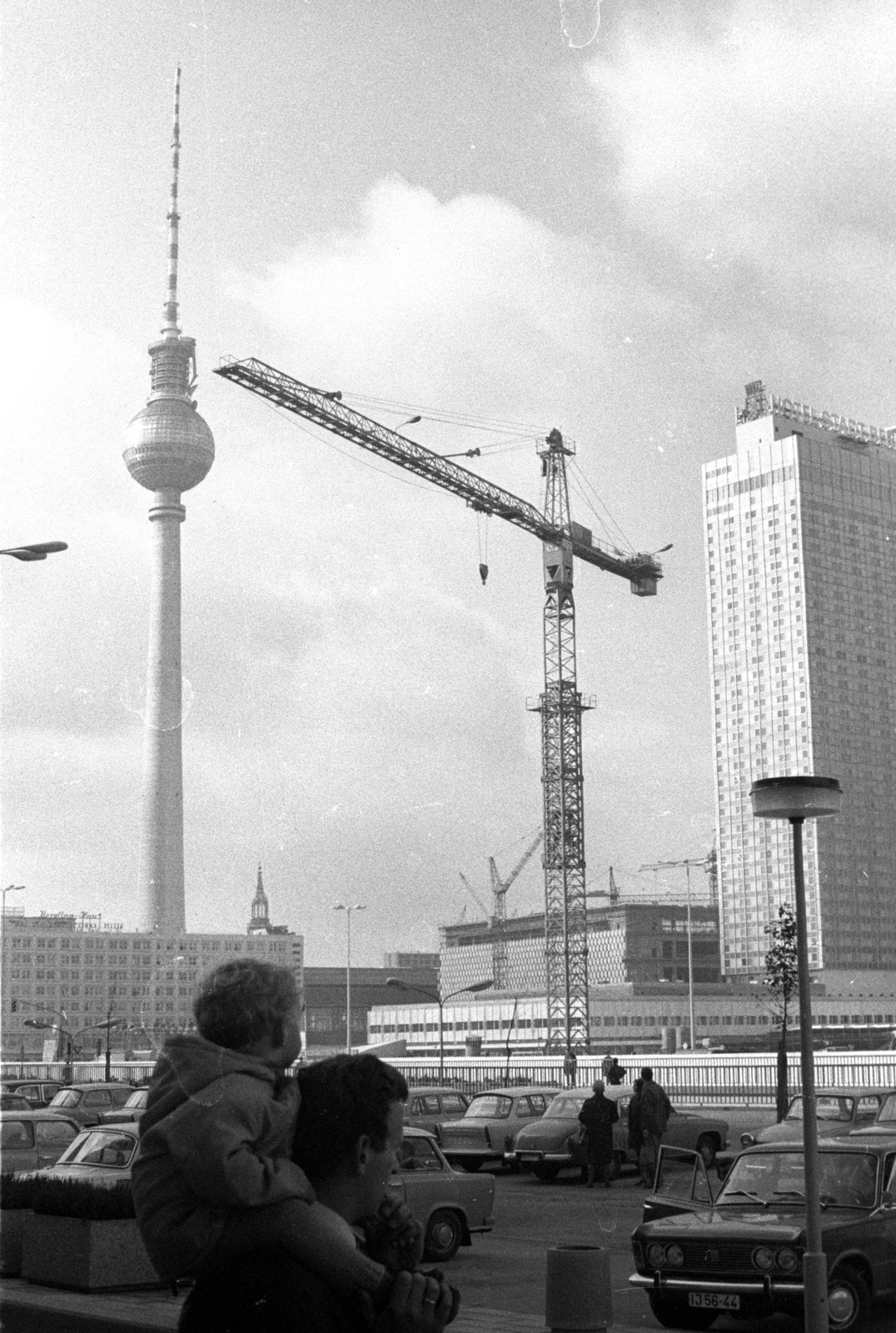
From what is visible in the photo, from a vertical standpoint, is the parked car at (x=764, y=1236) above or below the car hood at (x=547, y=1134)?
above

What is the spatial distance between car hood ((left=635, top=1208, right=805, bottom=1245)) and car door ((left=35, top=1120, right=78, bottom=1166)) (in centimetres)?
1115

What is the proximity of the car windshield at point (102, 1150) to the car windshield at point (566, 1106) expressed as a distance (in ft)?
46.8

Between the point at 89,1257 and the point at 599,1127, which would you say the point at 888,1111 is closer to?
the point at 599,1127

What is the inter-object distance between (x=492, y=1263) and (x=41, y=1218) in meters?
5.31

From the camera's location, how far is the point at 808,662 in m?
88.8

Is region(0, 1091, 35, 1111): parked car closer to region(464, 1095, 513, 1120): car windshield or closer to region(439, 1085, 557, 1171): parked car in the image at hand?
region(439, 1085, 557, 1171): parked car

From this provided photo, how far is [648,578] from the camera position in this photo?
2305 cm

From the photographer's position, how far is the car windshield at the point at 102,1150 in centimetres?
1574

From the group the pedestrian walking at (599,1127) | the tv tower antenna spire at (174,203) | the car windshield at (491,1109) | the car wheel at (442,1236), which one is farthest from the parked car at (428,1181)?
the car windshield at (491,1109)

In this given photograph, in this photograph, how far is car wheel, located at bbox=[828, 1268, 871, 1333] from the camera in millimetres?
11844

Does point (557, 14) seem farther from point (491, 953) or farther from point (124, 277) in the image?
Result: point (491, 953)

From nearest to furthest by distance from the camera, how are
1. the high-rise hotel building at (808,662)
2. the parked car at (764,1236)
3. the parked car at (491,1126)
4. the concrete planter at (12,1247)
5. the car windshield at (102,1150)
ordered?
1. the parked car at (764,1236)
2. the concrete planter at (12,1247)
3. the car windshield at (102,1150)
4. the parked car at (491,1126)
5. the high-rise hotel building at (808,662)

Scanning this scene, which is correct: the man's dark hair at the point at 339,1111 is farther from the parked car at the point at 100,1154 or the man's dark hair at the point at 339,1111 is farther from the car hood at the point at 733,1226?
the parked car at the point at 100,1154

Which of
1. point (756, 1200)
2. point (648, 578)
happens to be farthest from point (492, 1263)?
point (648, 578)
